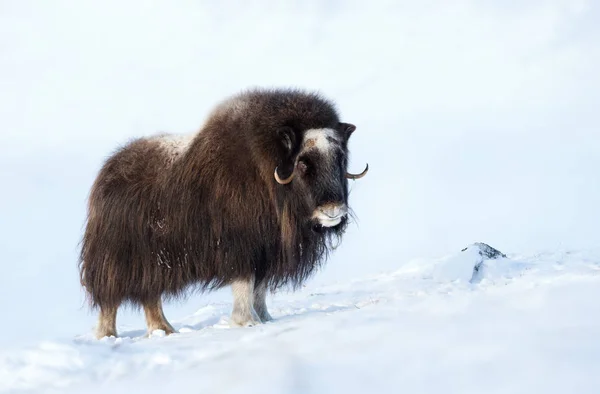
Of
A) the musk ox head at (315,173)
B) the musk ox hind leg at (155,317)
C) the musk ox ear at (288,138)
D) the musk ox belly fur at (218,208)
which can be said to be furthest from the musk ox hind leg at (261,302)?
the musk ox ear at (288,138)

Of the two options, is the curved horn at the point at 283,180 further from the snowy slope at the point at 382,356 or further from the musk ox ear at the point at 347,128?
the snowy slope at the point at 382,356

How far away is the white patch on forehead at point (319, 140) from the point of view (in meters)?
5.69

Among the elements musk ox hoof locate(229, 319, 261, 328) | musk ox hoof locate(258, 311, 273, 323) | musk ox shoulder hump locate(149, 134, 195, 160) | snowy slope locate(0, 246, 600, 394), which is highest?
musk ox shoulder hump locate(149, 134, 195, 160)

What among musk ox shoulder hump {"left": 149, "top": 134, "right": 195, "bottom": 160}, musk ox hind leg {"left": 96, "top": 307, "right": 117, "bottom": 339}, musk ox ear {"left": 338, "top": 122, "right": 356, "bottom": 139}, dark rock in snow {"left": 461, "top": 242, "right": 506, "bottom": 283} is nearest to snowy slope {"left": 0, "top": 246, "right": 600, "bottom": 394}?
musk ox ear {"left": 338, "top": 122, "right": 356, "bottom": 139}

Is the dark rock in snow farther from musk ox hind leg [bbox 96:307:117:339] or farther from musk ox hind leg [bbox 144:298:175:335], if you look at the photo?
musk ox hind leg [bbox 96:307:117:339]

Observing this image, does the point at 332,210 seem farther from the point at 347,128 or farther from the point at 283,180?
the point at 347,128

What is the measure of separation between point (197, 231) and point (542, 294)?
344 centimetres

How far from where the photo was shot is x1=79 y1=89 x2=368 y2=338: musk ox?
5699 millimetres

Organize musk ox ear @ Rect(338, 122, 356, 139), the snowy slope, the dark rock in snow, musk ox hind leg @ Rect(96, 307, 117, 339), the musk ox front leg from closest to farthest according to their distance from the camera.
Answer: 1. the snowy slope
2. the musk ox front leg
3. musk ox ear @ Rect(338, 122, 356, 139)
4. musk ox hind leg @ Rect(96, 307, 117, 339)
5. the dark rock in snow

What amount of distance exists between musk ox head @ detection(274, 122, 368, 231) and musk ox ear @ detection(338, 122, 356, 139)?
11.5 inches

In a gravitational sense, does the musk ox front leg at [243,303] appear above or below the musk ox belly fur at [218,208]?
below

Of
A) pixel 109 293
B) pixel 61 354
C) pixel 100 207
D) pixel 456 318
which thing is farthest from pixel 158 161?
pixel 456 318

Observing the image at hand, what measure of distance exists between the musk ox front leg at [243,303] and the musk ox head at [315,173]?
0.74m

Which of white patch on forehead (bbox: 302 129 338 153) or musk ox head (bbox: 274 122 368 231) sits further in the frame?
white patch on forehead (bbox: 302 129 338 153)
